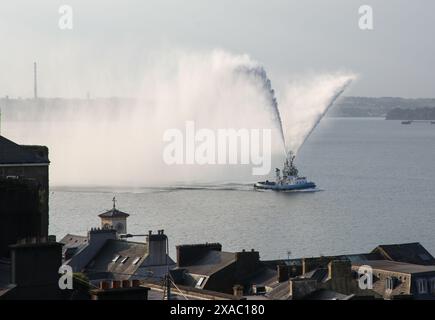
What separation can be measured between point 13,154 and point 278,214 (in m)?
84.4

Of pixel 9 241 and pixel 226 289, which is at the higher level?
pixel 9 241

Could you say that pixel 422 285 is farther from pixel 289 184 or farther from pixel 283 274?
pixel 289 184

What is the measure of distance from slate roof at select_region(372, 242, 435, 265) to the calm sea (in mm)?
21652

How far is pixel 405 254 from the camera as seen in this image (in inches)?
2047

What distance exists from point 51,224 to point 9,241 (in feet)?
238

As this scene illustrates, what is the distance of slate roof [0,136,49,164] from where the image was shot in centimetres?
3173

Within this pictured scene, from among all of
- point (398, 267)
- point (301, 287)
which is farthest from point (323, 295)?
point (398, 267)

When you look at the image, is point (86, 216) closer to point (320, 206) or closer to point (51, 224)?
point (51, 224)

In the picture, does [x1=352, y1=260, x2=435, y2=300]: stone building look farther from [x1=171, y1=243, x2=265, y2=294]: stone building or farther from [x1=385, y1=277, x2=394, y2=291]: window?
[x1=171, y1=243, x2=265, y2=294]: stone building

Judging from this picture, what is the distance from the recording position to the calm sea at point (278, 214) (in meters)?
86.6
